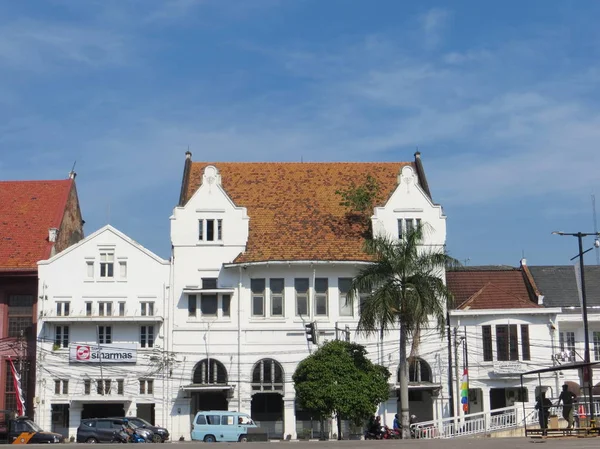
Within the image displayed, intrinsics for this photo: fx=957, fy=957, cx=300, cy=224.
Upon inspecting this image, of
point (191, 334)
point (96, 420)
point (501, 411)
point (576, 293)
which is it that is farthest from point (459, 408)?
point (96, 420)

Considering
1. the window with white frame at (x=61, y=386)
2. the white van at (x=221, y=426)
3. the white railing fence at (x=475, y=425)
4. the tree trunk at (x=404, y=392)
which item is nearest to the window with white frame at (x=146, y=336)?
the window with white frame at (x=61, y=386)

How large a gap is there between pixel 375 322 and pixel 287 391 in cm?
1082

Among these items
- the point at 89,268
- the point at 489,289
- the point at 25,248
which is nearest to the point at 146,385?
the point at 89,268

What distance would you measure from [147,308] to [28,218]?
10729 mm

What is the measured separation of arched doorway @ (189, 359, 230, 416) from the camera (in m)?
55.7

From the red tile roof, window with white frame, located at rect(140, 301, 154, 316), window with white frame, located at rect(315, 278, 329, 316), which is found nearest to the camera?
window with white frame, located at rect(140, 301, 154, 316)

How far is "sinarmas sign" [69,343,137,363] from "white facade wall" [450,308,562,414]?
19100 millimetres

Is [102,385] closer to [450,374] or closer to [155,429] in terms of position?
[155,429]

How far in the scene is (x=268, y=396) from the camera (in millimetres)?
56906

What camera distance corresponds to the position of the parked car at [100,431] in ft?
159

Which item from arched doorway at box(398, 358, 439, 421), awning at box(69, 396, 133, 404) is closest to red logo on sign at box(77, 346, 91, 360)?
awning at box(69, 396, 133, 404)

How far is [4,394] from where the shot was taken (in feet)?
185

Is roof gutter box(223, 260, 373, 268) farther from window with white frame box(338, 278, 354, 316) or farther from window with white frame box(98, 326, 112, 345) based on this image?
window with white frame box(98, 326, 112, 345)

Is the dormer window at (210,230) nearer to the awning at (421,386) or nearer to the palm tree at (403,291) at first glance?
the palm tree at (403,291)
